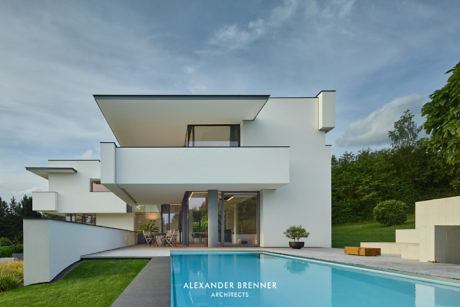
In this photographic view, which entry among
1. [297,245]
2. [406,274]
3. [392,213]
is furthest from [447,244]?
[392,213]

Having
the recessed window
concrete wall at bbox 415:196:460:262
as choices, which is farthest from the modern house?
the recessed window

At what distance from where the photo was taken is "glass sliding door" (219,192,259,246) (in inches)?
611

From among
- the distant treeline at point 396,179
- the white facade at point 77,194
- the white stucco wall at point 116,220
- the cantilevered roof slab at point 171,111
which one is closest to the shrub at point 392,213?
the distant treeline at point 396,179

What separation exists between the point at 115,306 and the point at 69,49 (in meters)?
18.1

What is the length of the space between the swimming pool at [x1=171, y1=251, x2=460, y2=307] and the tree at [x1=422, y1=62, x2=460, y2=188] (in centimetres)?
347

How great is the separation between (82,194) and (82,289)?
19.8 metres

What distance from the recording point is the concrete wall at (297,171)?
15.6m

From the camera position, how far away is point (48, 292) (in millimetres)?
6641

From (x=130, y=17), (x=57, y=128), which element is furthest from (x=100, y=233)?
(x=57, y=128)

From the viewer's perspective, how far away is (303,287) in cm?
616

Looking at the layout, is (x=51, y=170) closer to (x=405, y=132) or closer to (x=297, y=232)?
(x=297, y=232)

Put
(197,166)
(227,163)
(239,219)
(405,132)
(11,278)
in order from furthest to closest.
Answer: (405,132) < (239,219) < (227,163) < (197,166) < (11,278)

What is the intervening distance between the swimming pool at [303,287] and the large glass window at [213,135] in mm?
7382

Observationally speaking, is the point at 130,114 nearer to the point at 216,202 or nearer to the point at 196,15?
the point at 216,202
